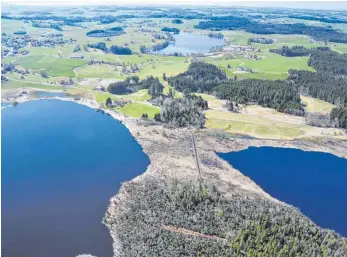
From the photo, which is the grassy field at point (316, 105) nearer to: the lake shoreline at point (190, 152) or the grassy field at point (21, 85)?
the lake shoreline at point (190, 152)

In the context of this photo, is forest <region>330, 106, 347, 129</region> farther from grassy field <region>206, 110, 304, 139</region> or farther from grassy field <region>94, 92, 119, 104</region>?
grassy field <region>94, 92, 119, 104</region>

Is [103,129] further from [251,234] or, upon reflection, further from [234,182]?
[251,234]

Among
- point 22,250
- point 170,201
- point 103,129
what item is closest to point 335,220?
point 170,201

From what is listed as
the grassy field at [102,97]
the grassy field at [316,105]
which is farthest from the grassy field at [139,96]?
the grassy field at [316,105]

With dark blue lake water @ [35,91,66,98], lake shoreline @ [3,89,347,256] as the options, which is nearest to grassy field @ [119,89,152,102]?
lake shoreline @ [3,89,347,256]

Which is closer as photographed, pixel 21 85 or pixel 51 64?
pixel 21 85

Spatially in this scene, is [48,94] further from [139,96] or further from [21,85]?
[139,96]

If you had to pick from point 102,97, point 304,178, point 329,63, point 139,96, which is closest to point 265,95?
point 139,96
